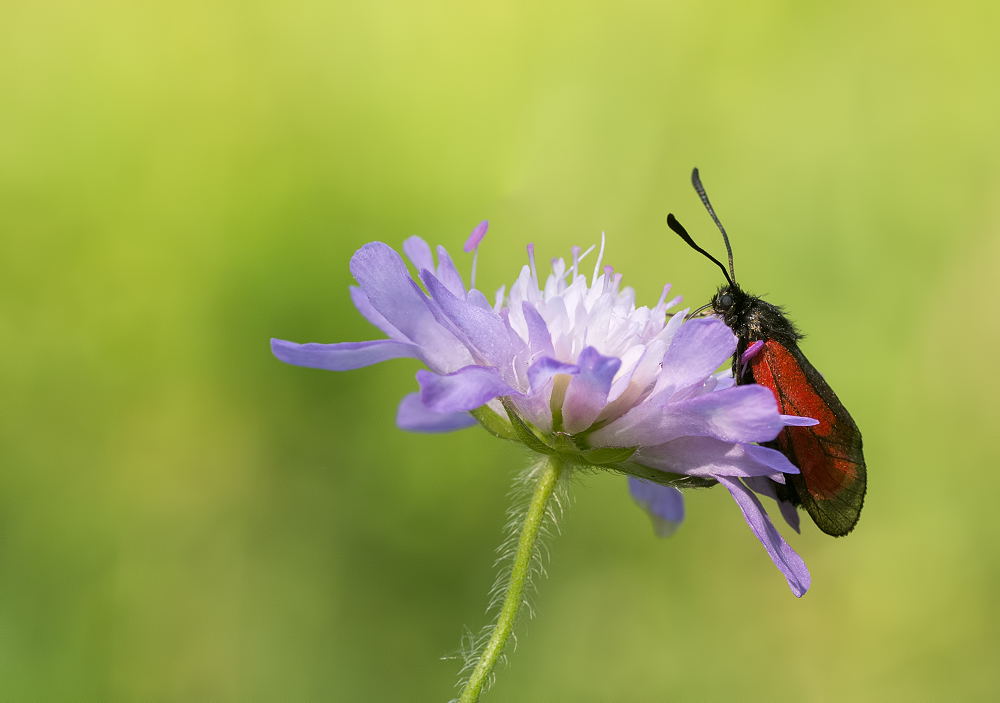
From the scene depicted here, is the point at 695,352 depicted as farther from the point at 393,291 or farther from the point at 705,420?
the point at 393,291

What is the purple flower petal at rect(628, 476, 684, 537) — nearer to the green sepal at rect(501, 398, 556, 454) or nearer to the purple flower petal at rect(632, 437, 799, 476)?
the purple flower petal at rect(632, 437, 799, 476)

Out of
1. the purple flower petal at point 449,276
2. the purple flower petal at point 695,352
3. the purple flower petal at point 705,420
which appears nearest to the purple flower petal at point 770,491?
the purple flower petal at point 705,420

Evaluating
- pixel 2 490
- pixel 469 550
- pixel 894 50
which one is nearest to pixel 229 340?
pixel 2 490

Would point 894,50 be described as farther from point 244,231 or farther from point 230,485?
point 230,485

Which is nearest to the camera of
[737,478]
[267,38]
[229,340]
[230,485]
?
[737,478]

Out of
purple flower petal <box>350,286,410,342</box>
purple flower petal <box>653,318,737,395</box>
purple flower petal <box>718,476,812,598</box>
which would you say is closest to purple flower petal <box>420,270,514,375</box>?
purple flower petal <box>350,286,410,342</box>

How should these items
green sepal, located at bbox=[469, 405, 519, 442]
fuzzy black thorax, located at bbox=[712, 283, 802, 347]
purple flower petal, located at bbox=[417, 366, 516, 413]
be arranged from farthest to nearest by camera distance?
fuzzy black thorax, located at bbox=[712, 283, 802, 347], green sepal, located at bbox=[469, 405, 519, 442], purple flower petal, located at bbox=[417, 366, 516, 413]

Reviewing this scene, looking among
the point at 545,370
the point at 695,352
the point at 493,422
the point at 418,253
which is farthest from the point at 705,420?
the point at 418,253
